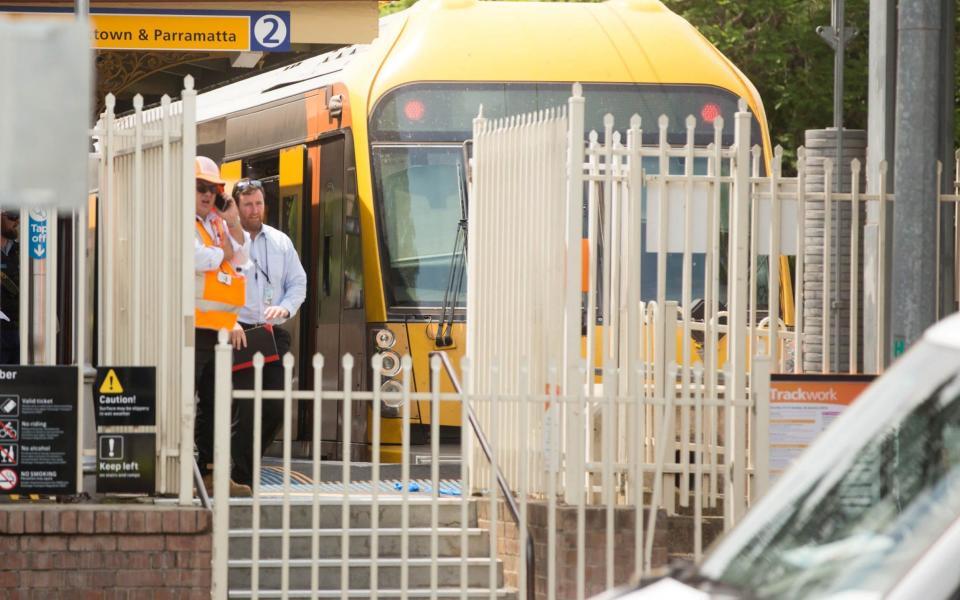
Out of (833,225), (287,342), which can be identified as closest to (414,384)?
(287,342)

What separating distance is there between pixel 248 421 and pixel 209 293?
69 cm

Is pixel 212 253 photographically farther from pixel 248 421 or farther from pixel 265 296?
pixel 265 296

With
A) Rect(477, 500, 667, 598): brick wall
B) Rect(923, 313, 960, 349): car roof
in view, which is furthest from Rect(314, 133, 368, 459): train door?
Rect(923, 313, 960, 349): car roof

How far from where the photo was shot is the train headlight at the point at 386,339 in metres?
11.9

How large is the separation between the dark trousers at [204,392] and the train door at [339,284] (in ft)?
8.33

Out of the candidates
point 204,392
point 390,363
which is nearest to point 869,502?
point 204,392

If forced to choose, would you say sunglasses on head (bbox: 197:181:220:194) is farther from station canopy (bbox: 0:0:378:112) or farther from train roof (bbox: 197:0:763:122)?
train roof (bbox: 197:0:763:122)

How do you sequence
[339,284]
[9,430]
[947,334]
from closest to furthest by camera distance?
[947,334] → [9,430] → [339,284]

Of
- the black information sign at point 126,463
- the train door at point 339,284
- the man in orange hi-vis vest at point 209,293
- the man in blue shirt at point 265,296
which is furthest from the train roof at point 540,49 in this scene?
the black information sign at point 126,463

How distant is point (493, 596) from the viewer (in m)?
8.09

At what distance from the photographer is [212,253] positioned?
9203 mm

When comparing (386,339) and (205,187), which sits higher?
(205,187)

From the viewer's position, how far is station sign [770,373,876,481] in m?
8.27

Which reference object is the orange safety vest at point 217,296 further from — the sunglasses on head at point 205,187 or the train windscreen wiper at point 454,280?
the train windscreen wiper at point 454,280
